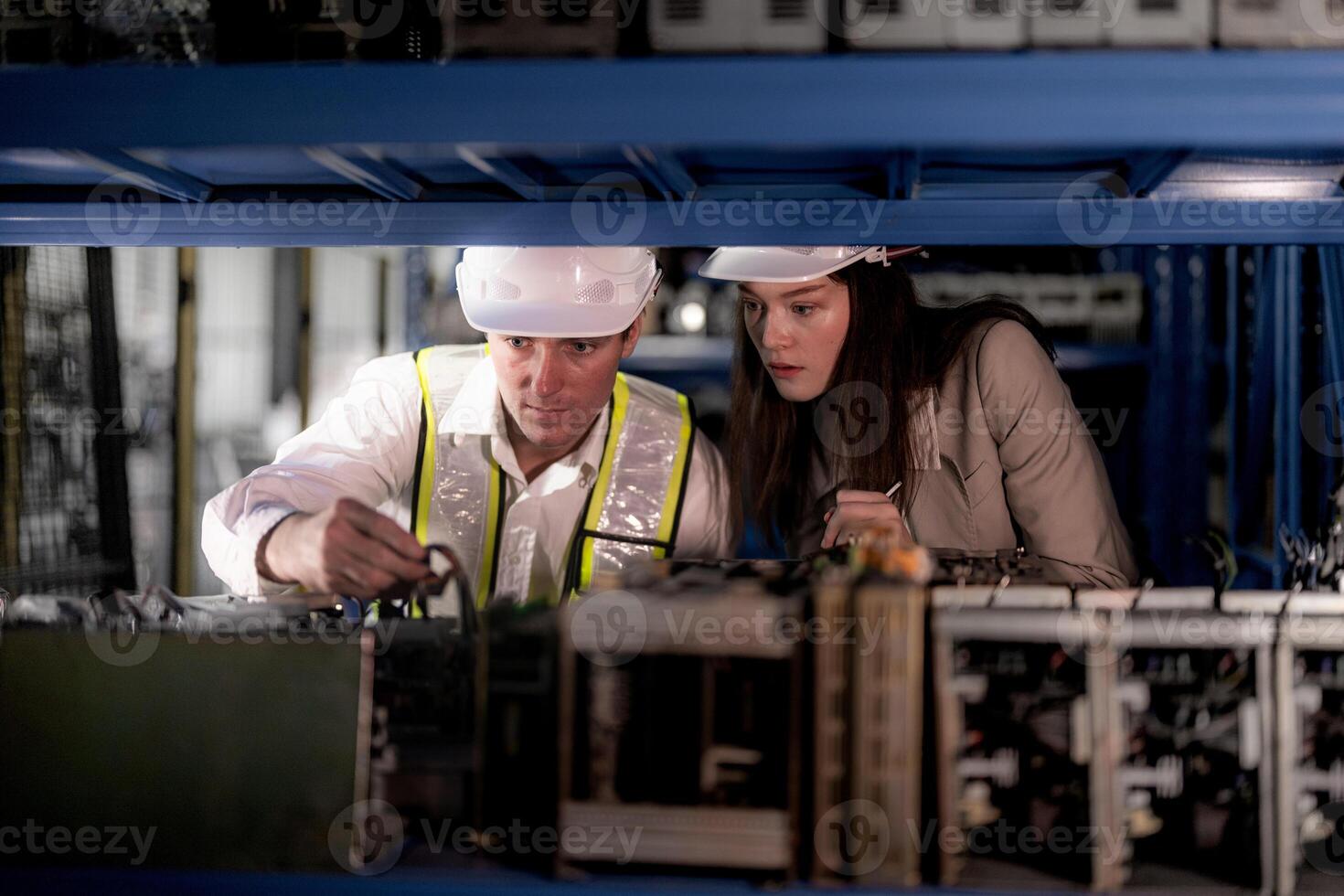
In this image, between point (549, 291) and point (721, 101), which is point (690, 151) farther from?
point (549, 291)

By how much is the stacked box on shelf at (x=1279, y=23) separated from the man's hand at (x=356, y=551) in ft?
3.49

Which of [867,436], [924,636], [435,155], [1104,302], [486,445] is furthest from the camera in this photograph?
[1104,302]

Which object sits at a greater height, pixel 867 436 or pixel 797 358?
pixel 797 358

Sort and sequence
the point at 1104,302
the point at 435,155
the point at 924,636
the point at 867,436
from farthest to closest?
the point at 1104,302
the point at 867,436
the point at 435,155
the point at 924,636

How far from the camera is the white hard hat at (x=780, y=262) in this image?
1796mm

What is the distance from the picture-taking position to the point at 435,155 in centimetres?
136

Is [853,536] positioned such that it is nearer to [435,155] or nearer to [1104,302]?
[435,155]

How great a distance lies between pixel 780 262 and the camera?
71.6 inches

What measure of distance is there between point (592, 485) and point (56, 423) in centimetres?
122

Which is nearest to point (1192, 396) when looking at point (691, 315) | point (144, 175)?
point (691, 315)

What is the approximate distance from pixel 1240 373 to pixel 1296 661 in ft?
→ 7.59

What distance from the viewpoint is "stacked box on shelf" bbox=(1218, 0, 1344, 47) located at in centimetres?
106

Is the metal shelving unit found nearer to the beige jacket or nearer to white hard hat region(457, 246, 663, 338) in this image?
white hard hat region(457, 246, 663, 338)

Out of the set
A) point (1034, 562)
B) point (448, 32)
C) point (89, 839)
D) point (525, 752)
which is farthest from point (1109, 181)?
point (89, 839)
